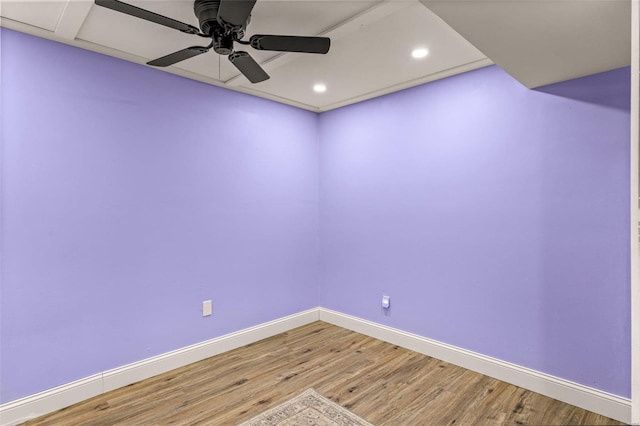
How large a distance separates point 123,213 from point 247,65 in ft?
4.63

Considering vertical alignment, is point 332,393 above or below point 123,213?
below

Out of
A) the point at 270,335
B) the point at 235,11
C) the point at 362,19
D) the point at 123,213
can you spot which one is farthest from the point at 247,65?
the point at 270,335

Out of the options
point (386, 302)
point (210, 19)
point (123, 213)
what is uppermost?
point (210, 19)

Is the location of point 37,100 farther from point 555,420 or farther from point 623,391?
point 623,391

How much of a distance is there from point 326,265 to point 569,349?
2.28m

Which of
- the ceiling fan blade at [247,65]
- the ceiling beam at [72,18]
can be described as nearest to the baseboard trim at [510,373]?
the ceiling fan blade at [247,65]

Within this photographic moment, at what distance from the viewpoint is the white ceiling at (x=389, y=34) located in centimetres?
145

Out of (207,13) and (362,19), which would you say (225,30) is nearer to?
(207,13)

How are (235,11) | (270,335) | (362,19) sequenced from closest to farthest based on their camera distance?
(235,11) → (362,19) → (270,335)

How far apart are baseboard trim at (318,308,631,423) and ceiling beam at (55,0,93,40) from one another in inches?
127

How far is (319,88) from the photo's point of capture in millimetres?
3107

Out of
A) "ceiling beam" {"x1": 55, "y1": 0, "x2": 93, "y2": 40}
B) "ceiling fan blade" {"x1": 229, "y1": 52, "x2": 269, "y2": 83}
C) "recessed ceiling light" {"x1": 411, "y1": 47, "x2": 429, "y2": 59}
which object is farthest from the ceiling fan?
"recessed ceiling light" {"x1": 411, "y1": 47, "x2": 429, "y2": 59}

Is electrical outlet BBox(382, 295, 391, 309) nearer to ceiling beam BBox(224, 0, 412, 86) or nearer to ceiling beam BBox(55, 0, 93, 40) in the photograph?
ceiling beam BBox(224, 0, 412, 86)

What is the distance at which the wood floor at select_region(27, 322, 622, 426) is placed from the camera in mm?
2094
